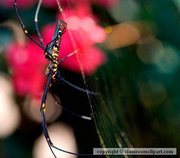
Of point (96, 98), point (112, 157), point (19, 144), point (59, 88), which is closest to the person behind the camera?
point (112, 157)

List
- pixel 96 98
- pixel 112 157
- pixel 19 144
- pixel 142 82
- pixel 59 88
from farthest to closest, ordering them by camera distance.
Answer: pixel 19 144
pixel 59 88
pixel 142 82
pixel 96 98
pixel 112 157

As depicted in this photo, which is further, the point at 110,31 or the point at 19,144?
the point at 19,144

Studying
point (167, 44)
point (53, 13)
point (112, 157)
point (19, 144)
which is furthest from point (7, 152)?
point (112, 157)

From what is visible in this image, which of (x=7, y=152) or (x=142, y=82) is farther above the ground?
(x=142, y=82)

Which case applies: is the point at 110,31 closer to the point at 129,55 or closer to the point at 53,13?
the point at 129,55

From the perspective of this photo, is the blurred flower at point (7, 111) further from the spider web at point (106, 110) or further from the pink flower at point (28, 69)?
the spider web at point (106, 110)

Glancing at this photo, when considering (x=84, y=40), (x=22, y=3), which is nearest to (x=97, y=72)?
(x=84, y=40)

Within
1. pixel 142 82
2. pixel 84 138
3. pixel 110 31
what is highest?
pixel 110 31

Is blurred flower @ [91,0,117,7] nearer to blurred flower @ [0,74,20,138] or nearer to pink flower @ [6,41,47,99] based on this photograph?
pink flower @ [6,41,47,99]

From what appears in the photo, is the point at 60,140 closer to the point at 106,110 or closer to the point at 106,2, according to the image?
the point at 106,2
